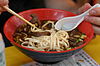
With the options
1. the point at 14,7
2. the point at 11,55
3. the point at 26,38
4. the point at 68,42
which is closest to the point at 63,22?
the point at 68,42

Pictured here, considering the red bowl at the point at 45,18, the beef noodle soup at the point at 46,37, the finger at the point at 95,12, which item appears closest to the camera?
the red bowl at the point at 45,18

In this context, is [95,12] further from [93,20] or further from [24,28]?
[24,28]

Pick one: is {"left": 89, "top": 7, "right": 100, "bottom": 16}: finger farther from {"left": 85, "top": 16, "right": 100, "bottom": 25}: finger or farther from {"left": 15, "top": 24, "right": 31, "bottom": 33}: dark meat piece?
{"left": 15, "top": 24, "right": 31, "bottom": 33}: dark meat piece

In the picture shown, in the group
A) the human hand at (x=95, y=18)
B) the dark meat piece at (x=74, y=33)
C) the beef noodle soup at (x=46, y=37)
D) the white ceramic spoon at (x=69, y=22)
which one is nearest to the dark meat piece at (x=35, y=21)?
the beef noodle soup at (x=46, y=37)

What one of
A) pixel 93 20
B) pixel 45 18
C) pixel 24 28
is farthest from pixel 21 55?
pixel 93 20

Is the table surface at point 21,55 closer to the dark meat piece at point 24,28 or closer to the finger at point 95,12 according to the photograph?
the dark meat piece at point 24,28

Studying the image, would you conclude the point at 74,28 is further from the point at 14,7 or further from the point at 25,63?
the point at 14,7
